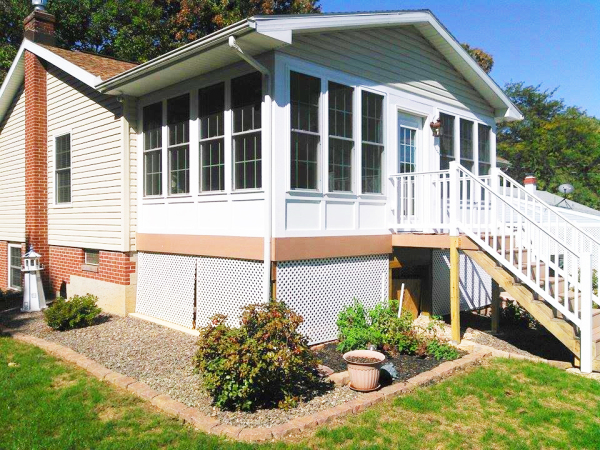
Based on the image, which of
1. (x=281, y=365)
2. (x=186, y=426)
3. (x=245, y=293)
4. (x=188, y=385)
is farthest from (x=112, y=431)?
(x=245, y=293)

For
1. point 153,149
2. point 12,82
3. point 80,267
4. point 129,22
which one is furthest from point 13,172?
point 129,22

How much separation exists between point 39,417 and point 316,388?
8.89 feet

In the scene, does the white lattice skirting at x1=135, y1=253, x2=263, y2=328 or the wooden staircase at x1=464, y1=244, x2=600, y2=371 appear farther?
the white lattice skirting at x1=135, y1=253, x2=263, y2=328

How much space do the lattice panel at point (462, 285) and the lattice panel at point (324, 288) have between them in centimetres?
203

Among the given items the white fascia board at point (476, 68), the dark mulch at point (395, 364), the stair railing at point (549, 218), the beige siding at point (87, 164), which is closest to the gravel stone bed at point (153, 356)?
the dark mulch at point (395, 364)

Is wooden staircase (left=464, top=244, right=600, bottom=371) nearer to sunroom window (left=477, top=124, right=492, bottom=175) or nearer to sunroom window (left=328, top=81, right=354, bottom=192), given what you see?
sunroom window (left=328, top=81, right=354, bottom=192)

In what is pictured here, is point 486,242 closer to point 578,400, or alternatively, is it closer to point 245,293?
point 578,400

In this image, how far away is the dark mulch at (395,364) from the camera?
573 centimetres

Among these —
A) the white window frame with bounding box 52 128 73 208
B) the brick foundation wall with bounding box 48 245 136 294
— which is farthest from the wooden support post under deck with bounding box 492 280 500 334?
the white window frame with bounding box 52 128 73 208

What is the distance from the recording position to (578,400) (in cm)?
536

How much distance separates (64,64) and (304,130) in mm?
5853

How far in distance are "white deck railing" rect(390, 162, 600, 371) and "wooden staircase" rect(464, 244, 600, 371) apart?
0.30 feet

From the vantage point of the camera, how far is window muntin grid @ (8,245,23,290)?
1306cm

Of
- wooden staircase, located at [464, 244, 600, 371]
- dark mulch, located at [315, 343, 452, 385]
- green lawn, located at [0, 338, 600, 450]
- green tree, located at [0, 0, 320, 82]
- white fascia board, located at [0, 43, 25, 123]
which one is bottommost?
green lawn, located at [0, 338, 600, 450]
